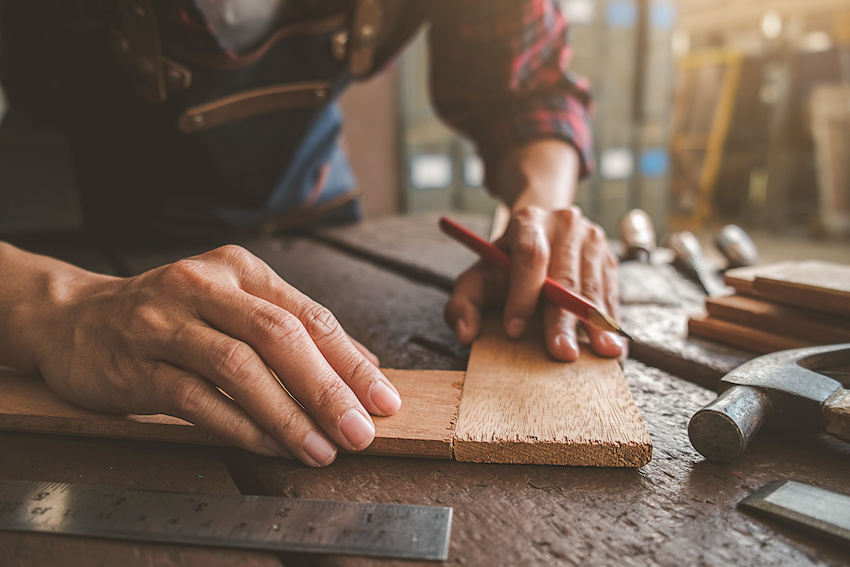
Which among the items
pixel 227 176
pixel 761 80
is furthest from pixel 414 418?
pixel 761 80

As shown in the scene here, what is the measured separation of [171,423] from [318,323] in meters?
0.19

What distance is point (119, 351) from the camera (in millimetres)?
644

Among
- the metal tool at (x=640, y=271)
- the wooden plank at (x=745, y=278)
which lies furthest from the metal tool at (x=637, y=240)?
the wooden plank at (x=745, y=278)

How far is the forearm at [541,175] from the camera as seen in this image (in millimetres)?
1203

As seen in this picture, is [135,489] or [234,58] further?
[234,58]

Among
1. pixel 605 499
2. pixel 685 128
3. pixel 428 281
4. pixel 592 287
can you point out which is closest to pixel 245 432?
pixel 605 499

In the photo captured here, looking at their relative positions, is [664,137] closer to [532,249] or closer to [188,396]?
[532,249]

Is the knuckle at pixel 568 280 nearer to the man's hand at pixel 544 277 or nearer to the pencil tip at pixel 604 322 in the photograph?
the man's hand at pixel 544 277

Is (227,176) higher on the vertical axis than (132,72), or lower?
lower

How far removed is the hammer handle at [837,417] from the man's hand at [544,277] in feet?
0.83

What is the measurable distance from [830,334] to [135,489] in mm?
876

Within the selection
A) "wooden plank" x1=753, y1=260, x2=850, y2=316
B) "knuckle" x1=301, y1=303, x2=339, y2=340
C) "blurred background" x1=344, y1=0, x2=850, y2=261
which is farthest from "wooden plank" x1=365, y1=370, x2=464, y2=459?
"blurred background" x1=344, y1=0, x2=850, y2=261

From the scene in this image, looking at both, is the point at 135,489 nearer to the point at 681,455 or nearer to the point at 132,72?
the point at 681,455

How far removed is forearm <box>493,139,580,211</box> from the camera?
47.4 inches
